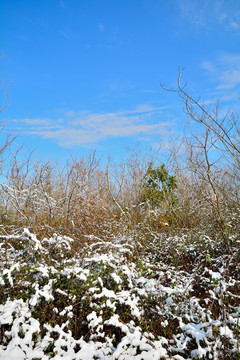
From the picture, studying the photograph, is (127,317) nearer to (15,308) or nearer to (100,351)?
(100,351)

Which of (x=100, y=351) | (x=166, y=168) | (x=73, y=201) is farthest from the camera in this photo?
(x=166, y=168)

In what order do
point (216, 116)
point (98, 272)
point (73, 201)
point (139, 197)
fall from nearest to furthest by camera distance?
point (98, 272) < point (216, 116) < point (73, 201) < point (139, 197)

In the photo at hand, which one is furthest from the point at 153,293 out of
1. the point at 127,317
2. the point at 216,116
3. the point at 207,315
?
the point at 216,116

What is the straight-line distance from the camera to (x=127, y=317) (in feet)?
8.88

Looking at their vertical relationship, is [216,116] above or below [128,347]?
above

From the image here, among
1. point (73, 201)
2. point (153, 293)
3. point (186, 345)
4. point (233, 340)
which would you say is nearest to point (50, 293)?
point (153, 293)

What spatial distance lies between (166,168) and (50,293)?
684 cm

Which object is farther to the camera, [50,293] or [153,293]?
[153,293]

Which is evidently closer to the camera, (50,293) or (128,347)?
(128,347)

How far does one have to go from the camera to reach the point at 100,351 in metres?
2.12

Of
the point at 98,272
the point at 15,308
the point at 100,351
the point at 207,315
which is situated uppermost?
the point at 98,272

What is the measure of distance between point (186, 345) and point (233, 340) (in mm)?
403

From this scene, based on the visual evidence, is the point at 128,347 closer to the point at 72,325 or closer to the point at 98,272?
the point at 72,325

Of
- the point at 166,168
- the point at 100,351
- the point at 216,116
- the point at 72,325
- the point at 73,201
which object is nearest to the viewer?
the point at 100,351
